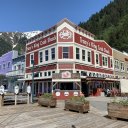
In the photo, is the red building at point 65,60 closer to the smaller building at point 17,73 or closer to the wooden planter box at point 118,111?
the smaller building at point 17,73

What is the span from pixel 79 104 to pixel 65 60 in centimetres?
1845

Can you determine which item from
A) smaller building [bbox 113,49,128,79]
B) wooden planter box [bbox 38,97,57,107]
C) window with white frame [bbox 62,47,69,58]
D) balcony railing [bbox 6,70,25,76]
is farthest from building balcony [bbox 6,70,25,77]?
wooden planter box [bbox 38,97,57,107]

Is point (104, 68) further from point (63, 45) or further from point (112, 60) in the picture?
point (63, 45)

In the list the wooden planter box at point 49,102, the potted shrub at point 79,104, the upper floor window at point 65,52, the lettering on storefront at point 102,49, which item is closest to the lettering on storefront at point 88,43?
the lettering on storefront at point 102,49

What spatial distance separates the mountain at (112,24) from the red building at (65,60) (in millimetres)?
39525

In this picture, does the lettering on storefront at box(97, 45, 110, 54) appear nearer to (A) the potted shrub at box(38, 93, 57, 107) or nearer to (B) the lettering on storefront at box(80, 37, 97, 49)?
(B) the lettering on storefront at box(80, 37, 97, 49)

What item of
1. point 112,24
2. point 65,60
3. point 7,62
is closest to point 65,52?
point 65,60

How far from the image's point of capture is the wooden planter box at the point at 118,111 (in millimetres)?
12316

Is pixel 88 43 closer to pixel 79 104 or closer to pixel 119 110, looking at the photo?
pixel 79 104

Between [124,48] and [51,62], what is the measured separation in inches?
1724

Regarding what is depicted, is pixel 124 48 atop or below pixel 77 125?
atop

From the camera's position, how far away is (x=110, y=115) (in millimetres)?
13016

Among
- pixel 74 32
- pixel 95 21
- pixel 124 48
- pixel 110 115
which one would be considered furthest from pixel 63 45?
pixel 95 21

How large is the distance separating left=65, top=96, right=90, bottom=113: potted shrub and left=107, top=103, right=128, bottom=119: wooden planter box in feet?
8.03
